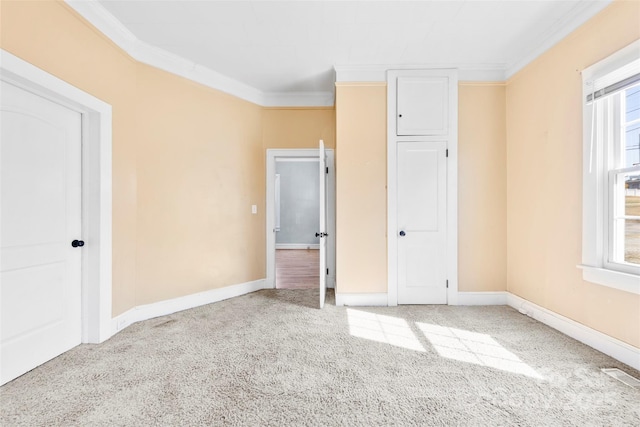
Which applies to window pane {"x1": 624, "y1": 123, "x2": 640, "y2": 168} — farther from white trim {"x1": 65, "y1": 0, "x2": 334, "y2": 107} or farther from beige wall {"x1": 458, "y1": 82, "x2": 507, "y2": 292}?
white trim {"x1": 65, "y1": 0, "x2": 334, "y2": 107}

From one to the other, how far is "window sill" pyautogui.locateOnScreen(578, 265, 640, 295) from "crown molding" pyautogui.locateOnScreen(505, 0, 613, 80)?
1996mm

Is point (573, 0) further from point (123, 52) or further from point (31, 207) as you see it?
point (31, 207)

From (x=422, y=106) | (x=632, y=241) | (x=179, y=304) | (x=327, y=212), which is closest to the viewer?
(x=632, y=241)

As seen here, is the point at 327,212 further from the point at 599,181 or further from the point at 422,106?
the point at 599,181

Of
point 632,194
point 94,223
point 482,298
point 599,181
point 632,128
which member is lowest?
point 482,298

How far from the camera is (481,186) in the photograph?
3477 millimetres

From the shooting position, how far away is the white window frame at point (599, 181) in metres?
2.24

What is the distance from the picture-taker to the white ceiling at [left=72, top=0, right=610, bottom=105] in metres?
2.42

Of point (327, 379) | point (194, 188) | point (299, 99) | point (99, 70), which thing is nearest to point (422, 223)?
point (327, 379)

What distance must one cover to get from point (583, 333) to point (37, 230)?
4.29m

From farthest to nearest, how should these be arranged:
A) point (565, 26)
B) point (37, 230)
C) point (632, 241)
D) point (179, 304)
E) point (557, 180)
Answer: point (179, 304) < point (557, 180) < point (565, 26) < point (632, 241) < point (37, 230)

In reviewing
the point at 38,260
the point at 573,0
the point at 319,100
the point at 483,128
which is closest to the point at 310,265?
the point at 319,100

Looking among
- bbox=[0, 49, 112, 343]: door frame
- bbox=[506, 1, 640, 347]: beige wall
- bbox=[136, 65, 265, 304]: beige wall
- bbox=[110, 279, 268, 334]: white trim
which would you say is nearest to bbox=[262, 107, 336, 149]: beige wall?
bbox=[136, 65, 265, 304]: beige wall

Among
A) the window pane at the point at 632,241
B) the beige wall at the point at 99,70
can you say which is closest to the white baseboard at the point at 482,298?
the window pane at the point at 632,241
